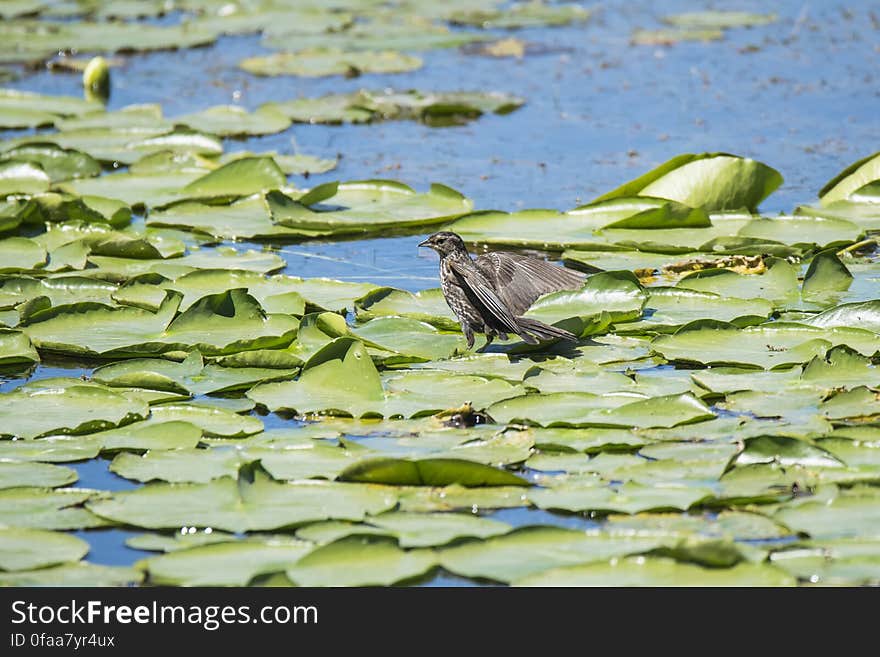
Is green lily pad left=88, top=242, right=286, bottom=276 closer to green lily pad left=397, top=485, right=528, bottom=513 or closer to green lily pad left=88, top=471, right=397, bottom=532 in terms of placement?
green lily pad left=88, top=471, right=397, bottom=532

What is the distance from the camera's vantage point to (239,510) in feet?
13.1

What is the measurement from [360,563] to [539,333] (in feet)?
6.37

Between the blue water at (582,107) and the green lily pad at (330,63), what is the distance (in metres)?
0.09

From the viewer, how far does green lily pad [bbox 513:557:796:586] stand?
347cm

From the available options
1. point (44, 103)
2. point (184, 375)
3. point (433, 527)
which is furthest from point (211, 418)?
point (44, 103)

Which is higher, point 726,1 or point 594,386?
point 726,1

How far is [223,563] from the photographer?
368cm

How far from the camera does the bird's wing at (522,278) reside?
582 cm

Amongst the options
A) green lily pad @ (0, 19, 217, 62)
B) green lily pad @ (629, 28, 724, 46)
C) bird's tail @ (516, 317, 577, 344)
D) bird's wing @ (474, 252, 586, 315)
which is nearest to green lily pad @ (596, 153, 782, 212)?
bird's wing @ (474, 252, 586, 315)

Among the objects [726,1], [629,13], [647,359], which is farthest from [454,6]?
[647,359]

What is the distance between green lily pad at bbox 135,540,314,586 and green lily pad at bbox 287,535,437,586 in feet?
0.30
